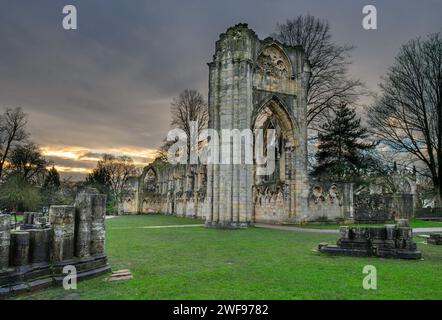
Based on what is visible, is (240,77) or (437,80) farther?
(437,80)

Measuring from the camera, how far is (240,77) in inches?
785

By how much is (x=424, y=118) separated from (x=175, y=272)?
929 inches

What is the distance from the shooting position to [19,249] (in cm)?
568

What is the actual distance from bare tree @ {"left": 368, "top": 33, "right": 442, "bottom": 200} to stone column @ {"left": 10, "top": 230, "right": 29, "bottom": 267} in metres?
25.2

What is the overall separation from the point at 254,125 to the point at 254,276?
17.5 meters

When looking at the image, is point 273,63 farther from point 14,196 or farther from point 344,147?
point 14,196

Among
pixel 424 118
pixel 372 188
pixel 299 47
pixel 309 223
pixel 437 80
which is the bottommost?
pixel 309 223

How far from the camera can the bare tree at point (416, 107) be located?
24359mm

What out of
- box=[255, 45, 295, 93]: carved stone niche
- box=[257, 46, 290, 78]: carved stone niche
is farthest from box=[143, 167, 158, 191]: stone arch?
box=[257, 46, 290, 78]: carved stone niche

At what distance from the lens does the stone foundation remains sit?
342 inches

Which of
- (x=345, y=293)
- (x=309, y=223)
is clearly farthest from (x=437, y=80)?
(x=345, y=293)

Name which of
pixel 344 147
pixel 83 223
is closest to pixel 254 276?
pixel 83 223

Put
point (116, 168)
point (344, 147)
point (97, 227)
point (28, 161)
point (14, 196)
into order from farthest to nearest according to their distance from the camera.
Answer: point (116, 168), point (28, 161), point (344, 147), point (14, 196), point (97, 227)
